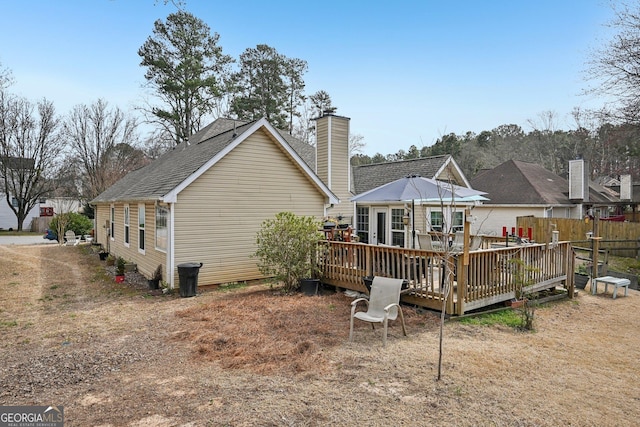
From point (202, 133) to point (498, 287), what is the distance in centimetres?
1433

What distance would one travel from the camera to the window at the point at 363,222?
1557 centimetres

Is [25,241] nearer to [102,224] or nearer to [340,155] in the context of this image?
[102,224]

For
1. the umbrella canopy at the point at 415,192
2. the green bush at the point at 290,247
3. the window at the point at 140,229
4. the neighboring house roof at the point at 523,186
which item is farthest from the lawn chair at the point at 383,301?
the neighboring house roof at the point at 523,186

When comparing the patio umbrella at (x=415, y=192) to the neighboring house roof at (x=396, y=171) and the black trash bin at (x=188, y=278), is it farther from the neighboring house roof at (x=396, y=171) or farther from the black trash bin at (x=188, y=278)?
the neighboring house roof at (x=396, y=171)

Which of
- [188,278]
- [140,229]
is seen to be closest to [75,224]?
[140,229]

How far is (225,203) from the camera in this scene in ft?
34.5

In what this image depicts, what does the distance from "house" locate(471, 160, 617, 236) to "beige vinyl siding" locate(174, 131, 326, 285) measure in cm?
1332

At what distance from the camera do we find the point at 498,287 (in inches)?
305

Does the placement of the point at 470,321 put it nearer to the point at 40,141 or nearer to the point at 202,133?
the point at 202,133

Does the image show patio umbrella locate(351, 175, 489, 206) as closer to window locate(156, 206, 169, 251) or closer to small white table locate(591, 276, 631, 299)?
small white table locate(591, 276, 631, 299)

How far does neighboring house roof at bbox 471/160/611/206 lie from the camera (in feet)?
71.9

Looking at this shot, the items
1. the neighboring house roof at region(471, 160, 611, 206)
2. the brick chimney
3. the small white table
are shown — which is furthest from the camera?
the neighboring house roof at region(471, 160, 611, 206)

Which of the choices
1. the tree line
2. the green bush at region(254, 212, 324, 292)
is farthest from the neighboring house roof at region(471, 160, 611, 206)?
the green bush at region(254, 212, 324, 292)

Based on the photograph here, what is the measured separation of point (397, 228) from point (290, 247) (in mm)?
6415
